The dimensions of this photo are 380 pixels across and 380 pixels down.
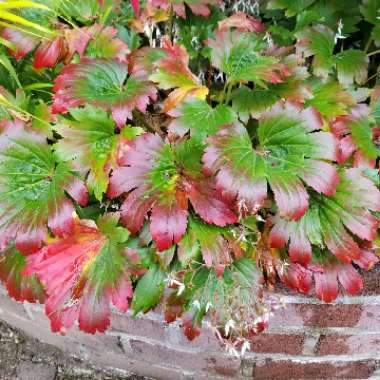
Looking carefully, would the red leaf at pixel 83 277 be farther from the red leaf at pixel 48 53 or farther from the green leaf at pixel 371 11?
the green leaf at pixel 371 11

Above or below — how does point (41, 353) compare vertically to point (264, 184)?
below

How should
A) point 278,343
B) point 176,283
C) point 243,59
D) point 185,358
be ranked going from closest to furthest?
point 176,283 < point 243,59 < point 278,343 < point 185,358

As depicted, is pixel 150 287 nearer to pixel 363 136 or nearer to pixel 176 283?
pixel 176 283

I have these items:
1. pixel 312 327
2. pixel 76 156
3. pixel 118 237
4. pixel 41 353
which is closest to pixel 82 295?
pixel 118 237

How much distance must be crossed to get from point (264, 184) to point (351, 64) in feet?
Answer: 1.81

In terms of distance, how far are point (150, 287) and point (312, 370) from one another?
61 cm

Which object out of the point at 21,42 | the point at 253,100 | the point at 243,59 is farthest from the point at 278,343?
the point at 21,42

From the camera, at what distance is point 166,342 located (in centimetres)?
140

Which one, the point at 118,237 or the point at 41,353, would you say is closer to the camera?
the point at 118,237

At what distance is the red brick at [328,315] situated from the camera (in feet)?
4.11

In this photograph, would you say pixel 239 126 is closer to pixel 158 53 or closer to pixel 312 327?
pixel 158 53

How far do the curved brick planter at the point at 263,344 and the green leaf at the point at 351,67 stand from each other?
1.69 feet

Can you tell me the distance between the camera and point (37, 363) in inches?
66.5

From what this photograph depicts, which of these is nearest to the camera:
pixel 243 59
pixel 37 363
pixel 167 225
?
pixel 167 225
